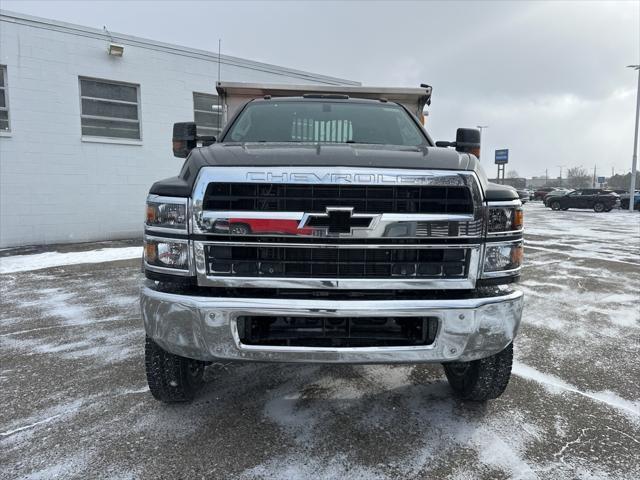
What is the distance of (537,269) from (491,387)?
5.75 metres

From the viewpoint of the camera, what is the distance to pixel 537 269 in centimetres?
780

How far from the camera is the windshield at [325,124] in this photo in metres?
3.48

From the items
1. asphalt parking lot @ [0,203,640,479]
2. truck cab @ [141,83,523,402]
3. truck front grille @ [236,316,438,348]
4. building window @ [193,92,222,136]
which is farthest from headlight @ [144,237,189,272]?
building window @ [193,92,222,136]

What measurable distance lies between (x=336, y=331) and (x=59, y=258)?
8.04 meters

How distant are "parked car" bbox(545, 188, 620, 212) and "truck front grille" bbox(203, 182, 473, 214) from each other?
32023mm

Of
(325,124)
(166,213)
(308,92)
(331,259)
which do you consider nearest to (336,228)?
(331,259)

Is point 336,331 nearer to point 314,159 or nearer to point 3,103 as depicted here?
point 314,159

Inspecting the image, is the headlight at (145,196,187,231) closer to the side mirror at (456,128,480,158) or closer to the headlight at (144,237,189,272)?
the headlight at (144,237,189,272)

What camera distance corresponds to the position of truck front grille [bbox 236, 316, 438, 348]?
2.30 metres

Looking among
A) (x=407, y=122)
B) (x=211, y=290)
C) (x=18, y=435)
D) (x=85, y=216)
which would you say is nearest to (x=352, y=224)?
(x=211, y=290)

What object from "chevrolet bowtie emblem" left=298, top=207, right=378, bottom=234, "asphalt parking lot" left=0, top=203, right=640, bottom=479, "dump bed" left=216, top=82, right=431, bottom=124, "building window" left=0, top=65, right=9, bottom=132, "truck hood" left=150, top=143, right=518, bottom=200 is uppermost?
"building window" left=0, top=65, right=9, bottom=132

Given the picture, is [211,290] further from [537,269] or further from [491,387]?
[537,269]

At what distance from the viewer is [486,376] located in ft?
9.02

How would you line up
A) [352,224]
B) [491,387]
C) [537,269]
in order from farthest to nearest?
[537,269]
[491,387]
[352,224]
